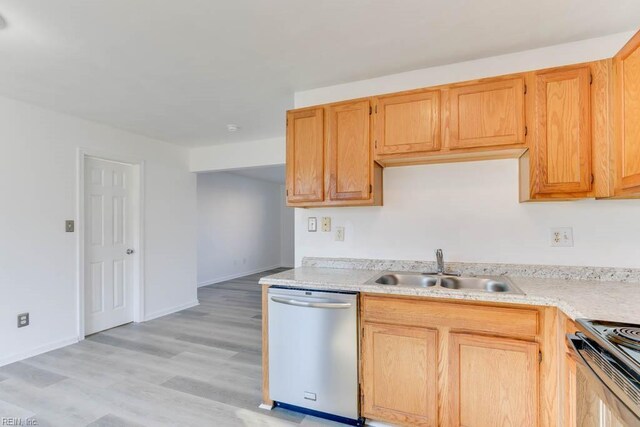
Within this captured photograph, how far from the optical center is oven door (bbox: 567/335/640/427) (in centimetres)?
88

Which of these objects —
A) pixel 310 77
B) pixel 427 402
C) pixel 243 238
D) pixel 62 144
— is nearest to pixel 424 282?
pixel 427 402

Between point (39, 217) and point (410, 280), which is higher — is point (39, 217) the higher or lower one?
the higher one

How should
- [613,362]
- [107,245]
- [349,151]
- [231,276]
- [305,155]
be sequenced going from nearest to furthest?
[613,362], [349,151], [305,155], [107,245], [231,276]

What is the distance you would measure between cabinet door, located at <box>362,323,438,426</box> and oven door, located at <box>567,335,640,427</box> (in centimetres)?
66

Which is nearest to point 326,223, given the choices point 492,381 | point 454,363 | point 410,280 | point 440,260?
point 410,280

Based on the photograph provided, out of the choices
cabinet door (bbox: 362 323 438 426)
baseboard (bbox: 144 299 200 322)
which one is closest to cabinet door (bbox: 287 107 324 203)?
cabinet door (bbox: 362 323 438 426)

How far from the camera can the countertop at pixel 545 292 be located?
135 cm

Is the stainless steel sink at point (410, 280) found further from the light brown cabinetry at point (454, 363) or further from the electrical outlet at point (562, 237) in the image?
Answer: the electrical outlet at point (562, 237)

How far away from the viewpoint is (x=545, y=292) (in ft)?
5.42

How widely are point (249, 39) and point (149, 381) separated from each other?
2.65m

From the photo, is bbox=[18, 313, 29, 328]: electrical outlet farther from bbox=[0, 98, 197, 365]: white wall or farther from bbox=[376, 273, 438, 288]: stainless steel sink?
bbox=[376, 273, 438, 288]: stainless steel sink

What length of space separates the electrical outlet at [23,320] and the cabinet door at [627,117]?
15.2 feet

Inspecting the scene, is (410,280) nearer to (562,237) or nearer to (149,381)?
(562,237)

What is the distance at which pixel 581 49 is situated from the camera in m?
2.03
